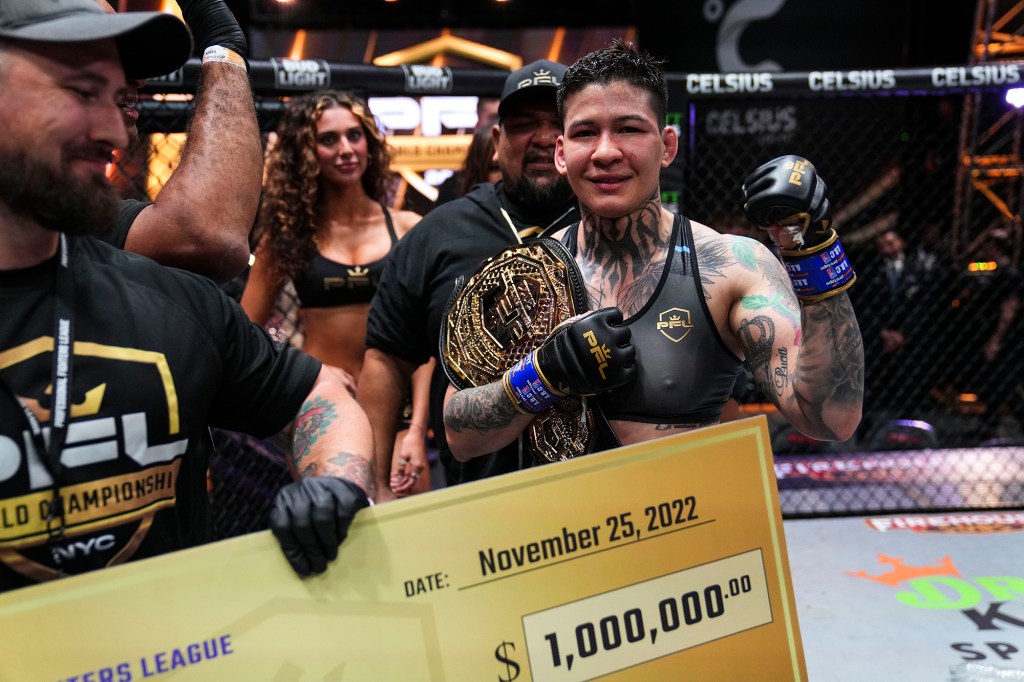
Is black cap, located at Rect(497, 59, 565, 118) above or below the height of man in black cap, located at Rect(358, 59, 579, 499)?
above

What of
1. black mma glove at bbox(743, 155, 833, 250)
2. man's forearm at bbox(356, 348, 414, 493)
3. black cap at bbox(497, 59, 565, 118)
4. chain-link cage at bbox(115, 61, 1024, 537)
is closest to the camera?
black mma glove at bbox(743, 155, 833, 250)

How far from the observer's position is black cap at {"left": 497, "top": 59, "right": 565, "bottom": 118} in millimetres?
1993

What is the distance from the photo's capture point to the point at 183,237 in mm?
1360

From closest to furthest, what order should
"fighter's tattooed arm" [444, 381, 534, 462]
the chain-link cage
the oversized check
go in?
the oversized check → "fighter's tattooed arm" [444, 381, 534, 462] → the chain-link cage

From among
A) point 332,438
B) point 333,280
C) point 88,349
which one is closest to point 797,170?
point 332,438

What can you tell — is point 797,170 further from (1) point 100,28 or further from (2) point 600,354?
(1) point 100,28

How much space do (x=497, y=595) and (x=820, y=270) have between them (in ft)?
2.27

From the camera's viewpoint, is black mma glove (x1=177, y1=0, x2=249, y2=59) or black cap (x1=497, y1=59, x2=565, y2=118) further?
black cap (x1=497, y1=59, x2=565, y2=118)

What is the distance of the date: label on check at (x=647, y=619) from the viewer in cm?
119

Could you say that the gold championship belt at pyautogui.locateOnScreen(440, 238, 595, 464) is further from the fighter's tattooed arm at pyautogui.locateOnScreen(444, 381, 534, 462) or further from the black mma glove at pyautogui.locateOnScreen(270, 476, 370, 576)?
the black mma glove at pyautogui.locateOnScreen(270, 476, 370, 576)

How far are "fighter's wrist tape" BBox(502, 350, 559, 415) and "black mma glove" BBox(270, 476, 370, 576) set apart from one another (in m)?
0.44

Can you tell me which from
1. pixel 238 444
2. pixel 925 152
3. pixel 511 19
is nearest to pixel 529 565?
pixel 238 444

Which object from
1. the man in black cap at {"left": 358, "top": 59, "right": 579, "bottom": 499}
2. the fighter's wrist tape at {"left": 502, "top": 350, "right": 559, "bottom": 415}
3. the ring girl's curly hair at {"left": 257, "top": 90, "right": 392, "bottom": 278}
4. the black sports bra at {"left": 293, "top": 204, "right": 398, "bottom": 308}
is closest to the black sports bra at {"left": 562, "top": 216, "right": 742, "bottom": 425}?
the fighter's wrist tape at {"left": 502, "top": 350, "right": 559, "bottom": 415}

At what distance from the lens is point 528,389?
1.49 meters
